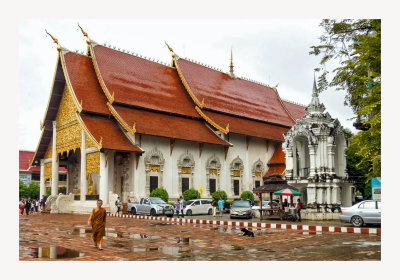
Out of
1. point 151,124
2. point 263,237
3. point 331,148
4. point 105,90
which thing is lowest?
point 263,237

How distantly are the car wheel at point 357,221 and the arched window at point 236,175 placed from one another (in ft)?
58.7

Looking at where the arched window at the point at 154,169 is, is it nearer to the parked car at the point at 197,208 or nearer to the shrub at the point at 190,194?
the shrub at the point at 190,194

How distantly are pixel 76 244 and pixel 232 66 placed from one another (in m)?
33.9

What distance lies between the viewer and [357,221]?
52.4 ft

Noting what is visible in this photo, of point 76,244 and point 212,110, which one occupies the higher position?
point 212,110

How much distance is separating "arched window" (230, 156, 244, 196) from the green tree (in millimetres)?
12785

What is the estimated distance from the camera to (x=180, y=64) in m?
35.8

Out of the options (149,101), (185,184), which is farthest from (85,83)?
(185,184)

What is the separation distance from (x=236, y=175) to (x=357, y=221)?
18693 millimetres

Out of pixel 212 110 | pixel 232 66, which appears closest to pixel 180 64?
pixel 212 110

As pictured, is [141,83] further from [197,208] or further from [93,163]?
[197,208]

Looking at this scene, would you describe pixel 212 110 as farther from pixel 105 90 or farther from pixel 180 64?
pixel 105 90

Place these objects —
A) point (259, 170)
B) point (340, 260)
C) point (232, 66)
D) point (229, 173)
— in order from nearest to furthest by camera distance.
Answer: point (340, 260) → point (229, 173) → point (259, 170) → point (232, 66)

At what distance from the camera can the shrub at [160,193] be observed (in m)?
27.4
